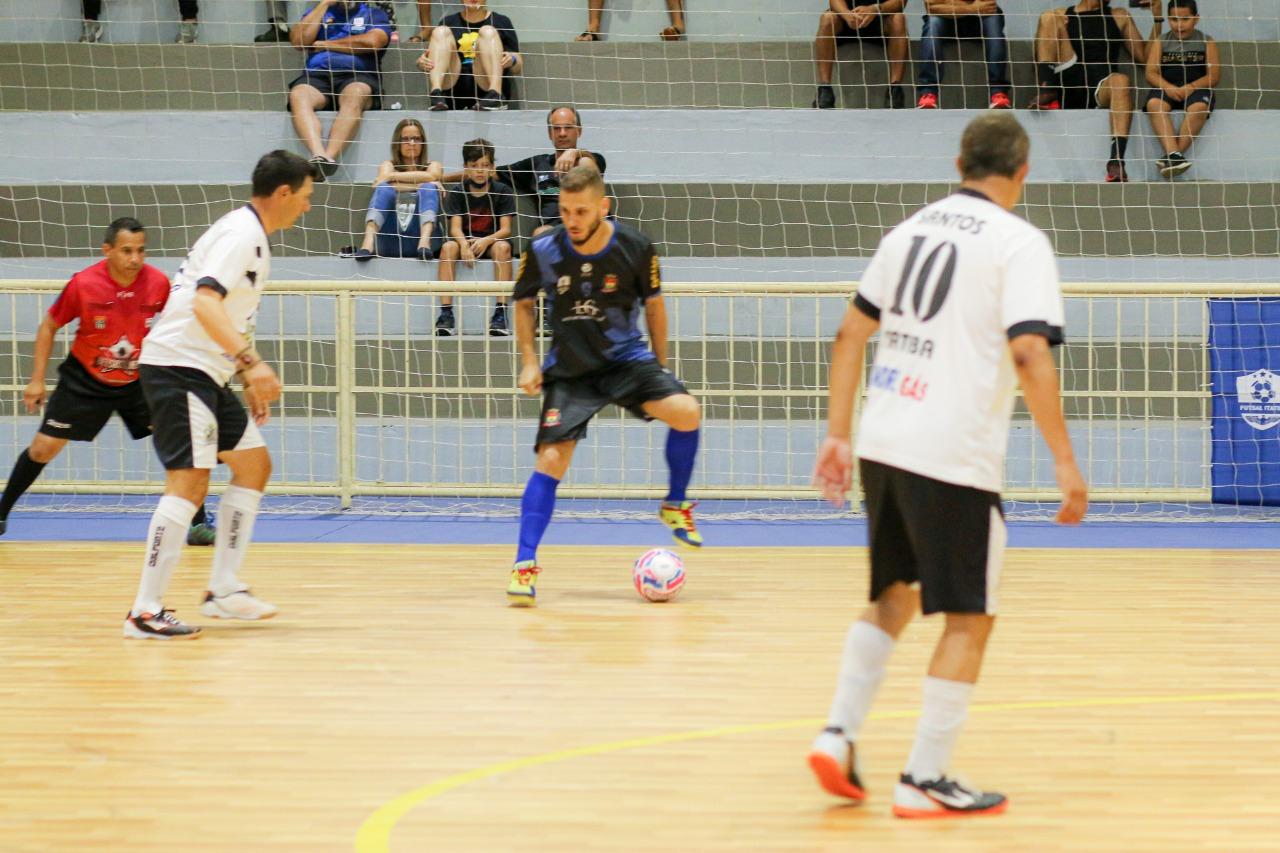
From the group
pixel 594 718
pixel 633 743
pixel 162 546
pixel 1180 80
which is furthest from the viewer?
pixel 1180 80

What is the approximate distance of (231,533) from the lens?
605cm

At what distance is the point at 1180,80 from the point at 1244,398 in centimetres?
442

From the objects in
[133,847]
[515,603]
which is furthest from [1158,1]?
[133,847]

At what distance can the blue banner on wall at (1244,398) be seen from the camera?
9.95m

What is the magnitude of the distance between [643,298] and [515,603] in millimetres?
1512

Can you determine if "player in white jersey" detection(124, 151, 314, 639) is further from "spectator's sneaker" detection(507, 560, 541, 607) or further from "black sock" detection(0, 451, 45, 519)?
"black sock" detection(0, 451, 45, 519)

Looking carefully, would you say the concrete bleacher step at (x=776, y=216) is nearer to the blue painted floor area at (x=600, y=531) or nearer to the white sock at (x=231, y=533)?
the blue painted floor area at (x=600, y=531)

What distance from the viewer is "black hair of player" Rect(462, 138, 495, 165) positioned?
39.7ft

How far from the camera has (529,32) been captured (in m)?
14.3

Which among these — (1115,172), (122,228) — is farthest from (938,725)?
(1115,172)

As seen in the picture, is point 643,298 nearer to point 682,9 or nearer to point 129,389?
point 129,389

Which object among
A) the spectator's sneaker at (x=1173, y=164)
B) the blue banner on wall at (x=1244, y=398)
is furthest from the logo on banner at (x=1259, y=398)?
the spectator's sneaker at (x=1173, y=164)

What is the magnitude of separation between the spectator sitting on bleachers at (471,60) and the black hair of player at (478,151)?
1179mm

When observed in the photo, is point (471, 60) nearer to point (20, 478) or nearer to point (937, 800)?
point (20, 478)
